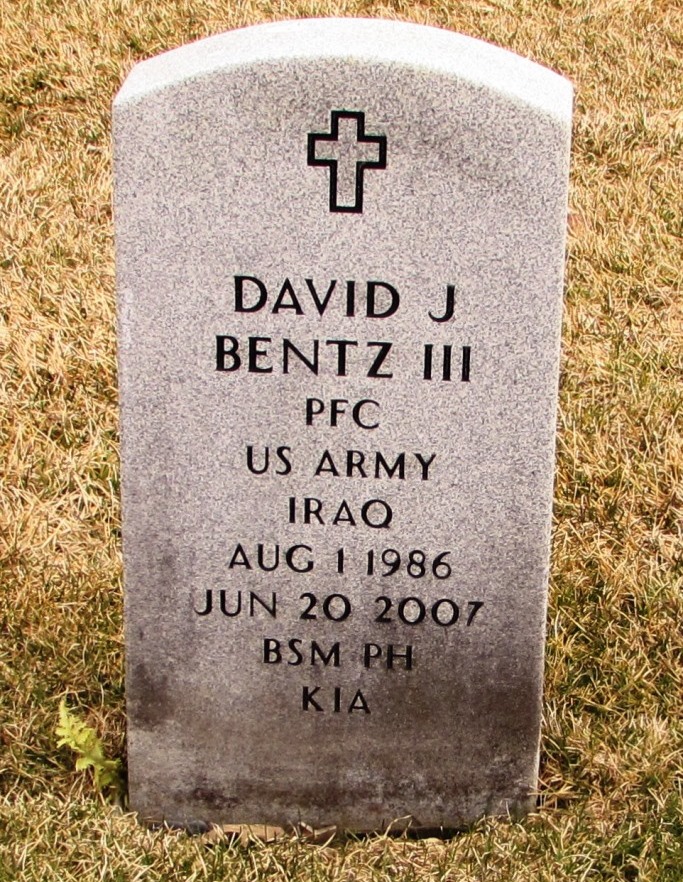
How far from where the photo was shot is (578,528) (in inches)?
145

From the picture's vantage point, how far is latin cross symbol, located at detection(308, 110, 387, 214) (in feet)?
7.44

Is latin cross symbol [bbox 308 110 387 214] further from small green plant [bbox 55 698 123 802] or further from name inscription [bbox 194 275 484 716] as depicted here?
small green plant [bbox 55 698 123 802]

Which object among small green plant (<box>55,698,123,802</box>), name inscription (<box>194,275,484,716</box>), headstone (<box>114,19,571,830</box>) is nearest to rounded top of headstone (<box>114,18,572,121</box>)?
headstone (<box>114,19,571,830</box>)

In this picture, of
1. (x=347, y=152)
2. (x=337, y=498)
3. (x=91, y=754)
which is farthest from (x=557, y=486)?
(x=347, y=152)

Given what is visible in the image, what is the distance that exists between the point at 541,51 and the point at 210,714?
481 cm

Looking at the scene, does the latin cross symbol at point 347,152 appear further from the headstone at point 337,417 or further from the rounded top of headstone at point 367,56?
the rounded top of headstone at point 367,56

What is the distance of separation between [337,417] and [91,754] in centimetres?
102

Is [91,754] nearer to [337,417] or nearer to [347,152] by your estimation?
[337,417]

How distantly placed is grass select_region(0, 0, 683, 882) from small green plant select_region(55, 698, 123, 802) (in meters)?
0.05

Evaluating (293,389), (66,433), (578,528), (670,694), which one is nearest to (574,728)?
(670,694)

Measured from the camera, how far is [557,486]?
3.83 metres

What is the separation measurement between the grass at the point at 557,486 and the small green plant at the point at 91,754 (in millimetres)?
48

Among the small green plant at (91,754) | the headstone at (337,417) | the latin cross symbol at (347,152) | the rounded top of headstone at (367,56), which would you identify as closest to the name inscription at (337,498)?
the headstone at (337,417)

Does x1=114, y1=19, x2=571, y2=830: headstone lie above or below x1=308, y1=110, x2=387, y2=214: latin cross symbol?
below
